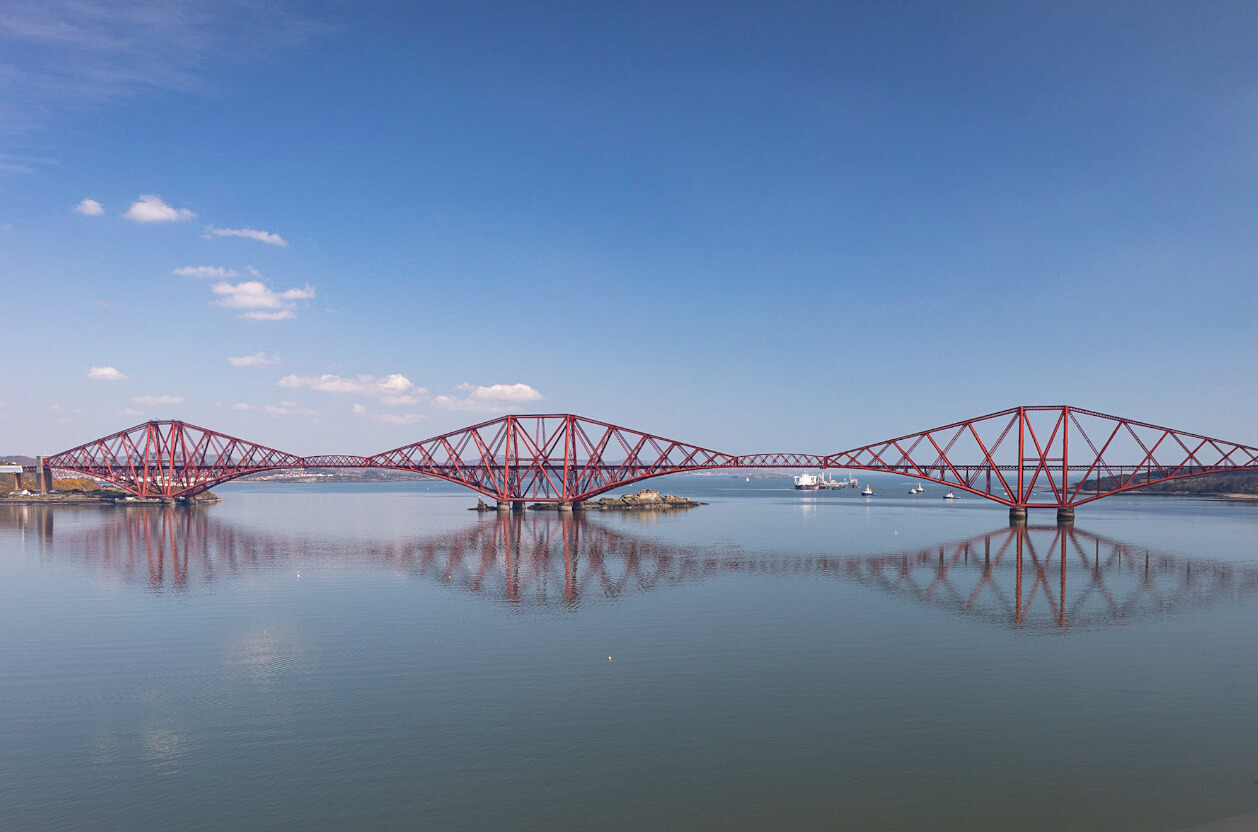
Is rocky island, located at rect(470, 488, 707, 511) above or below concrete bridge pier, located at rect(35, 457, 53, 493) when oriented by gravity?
below

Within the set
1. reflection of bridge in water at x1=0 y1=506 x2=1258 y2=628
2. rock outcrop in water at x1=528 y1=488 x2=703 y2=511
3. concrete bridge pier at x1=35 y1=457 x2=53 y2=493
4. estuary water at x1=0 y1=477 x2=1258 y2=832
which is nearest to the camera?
estuary water at x1=0 y1=477 x2=1258 y2=832

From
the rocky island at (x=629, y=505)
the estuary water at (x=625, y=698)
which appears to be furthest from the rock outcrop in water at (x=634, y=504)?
the estuary water at (x=625, y=698)

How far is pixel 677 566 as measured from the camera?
58688 millimetres

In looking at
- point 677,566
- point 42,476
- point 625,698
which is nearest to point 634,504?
point 677,566

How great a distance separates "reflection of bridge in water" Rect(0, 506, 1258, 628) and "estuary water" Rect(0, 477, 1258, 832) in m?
0.60

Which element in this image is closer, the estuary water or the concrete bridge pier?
the estuary water

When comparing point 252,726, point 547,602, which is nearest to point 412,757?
point 252,726

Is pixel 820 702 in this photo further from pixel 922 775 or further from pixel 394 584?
pixel 394 584

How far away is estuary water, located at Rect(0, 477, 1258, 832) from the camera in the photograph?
58.3 feet

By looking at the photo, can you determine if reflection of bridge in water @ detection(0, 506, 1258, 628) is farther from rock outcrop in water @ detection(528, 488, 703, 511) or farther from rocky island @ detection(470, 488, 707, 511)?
rock outcrop in water @ detection(528, 488, 703, 511)

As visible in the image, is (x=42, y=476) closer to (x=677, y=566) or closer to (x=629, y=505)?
(x=629, y=505)

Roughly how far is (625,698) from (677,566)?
33852 mm

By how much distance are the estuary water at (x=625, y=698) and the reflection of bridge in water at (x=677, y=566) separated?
0.60m

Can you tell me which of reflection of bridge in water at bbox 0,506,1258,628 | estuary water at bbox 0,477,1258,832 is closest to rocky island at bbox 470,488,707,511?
reflection of bridge in water at bbox 0,506,1258,628
